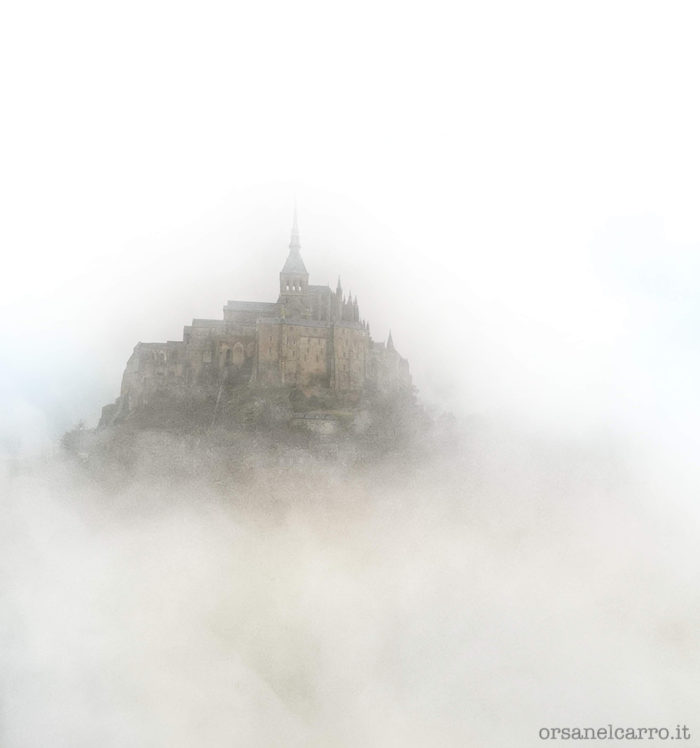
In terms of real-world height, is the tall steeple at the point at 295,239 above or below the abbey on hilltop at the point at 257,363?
above

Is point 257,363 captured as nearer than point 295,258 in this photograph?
Yes

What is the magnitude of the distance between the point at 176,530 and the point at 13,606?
1001cm

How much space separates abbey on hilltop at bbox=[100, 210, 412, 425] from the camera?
46250 millimetres

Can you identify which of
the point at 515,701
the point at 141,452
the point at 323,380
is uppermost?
the point at 323,380

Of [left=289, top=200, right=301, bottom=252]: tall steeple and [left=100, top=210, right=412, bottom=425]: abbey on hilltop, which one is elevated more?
[left=289, top=200, right=301, bottom=252]: tall steeple

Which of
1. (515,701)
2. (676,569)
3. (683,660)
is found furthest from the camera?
(676,569)

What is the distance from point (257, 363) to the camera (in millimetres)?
46344

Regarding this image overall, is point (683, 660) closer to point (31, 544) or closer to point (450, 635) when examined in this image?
point (450, 635)

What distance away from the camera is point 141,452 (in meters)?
44.8

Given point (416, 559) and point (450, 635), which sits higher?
point (416, 559)

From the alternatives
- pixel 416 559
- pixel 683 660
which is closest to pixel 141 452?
pixel 416 559

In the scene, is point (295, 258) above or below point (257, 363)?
above

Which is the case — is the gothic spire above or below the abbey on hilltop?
above

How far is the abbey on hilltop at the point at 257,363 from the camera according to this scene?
4625cm
